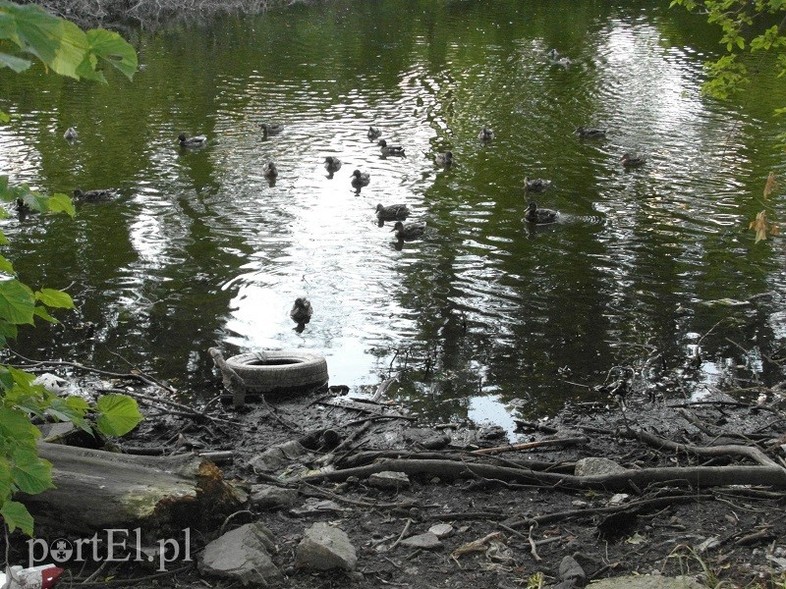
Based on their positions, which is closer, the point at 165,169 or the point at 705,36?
the point at 165,169

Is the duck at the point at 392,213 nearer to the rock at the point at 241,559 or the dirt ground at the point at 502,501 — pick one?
the dirt ground at the point at 502,501

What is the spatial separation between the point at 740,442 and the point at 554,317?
15.1 ft

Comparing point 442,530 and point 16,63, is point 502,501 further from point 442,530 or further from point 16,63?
point 16,63

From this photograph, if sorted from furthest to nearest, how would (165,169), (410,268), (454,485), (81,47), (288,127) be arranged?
1. (288,127)
2. (165,169)
3. (410,268)
4. (454,485)
5. (81,47)

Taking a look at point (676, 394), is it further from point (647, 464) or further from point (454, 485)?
point (454, 485)

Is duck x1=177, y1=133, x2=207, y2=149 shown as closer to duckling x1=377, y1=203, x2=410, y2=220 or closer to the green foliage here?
duckling x1=377, y1=203, x2=410, y2=220

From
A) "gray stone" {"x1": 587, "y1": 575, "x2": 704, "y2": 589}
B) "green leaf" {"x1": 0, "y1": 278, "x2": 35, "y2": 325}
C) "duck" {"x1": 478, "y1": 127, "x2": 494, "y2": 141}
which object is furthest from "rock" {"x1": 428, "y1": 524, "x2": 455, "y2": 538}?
"duck" {"x1": 478, "y1": 127, "x2": 494, "y2": 141}

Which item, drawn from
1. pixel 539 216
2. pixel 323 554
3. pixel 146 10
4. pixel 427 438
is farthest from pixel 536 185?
pixel 146 10

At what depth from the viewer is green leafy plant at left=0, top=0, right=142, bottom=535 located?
2926mm

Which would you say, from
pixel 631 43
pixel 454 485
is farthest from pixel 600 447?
pixel 631 43

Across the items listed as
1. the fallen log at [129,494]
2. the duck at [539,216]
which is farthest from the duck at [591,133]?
the fallen log at [129,494]

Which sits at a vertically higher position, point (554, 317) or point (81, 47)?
point (81, 47)

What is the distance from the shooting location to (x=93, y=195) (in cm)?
1802

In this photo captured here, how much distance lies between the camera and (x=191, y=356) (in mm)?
11094
